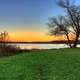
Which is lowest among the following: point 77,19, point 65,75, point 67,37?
point 65,75

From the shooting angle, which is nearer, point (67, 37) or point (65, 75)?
point (65, 75)

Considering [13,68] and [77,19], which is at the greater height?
[77,19]

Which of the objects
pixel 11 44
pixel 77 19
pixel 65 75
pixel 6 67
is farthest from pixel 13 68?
pixel 77 19

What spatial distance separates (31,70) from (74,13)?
33099 millimetres

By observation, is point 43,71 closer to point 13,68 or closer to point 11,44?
point 13,68

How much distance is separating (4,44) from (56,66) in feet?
72.3

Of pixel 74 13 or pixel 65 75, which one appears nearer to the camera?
pixel 65 75

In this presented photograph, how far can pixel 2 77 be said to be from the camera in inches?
542

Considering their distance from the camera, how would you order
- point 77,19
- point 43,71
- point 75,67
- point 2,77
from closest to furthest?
point 2,77 → point 43,71 → point 75,67 → point 77,19

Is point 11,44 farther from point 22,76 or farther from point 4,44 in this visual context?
point 22,76

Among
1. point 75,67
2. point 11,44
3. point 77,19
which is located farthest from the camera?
point 77,19

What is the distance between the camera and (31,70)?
1559 centimetres

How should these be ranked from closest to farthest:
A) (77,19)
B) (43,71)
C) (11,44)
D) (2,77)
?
(2,77) → (43,71) → (11,44) → (77,19)

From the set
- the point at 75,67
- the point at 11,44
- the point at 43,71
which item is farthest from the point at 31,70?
the point at 11,44
